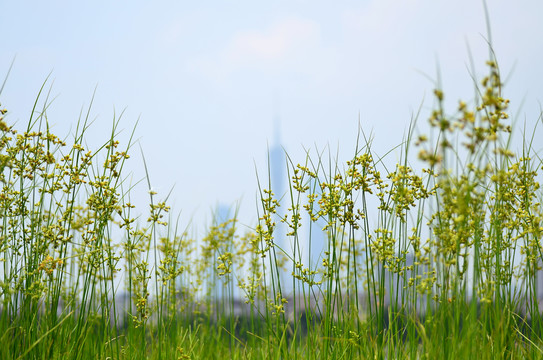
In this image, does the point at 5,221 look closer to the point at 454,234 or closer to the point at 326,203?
the point at 326,203

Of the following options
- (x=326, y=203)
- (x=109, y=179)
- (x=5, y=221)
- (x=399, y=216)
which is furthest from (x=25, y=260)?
(x=399, y=216)

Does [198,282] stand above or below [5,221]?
below

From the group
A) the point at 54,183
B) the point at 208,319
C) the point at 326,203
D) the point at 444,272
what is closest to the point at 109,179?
the point at 54,183

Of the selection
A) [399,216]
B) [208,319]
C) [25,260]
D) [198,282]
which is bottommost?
[208,319]

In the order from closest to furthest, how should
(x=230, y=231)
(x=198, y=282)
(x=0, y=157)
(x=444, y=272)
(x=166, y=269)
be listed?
1. (x=444, y=272)
2. (x=0, y=157)
3. (x=166, y=269)
4. (x=230, y=231)
5. (x=198, y=282)

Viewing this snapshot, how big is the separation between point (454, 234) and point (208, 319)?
345 cm

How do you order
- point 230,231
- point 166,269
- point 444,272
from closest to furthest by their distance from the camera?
point 444,272
point 166,269
point 230,231

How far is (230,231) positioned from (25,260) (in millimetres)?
2184

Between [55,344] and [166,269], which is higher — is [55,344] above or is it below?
below

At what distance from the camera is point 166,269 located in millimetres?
3350

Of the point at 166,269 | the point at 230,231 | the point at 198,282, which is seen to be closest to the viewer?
the point at 166,269

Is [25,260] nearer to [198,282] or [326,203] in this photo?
[326,203]

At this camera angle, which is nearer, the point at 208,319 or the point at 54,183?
the point at 54,183

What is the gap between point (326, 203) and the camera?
3176mm
